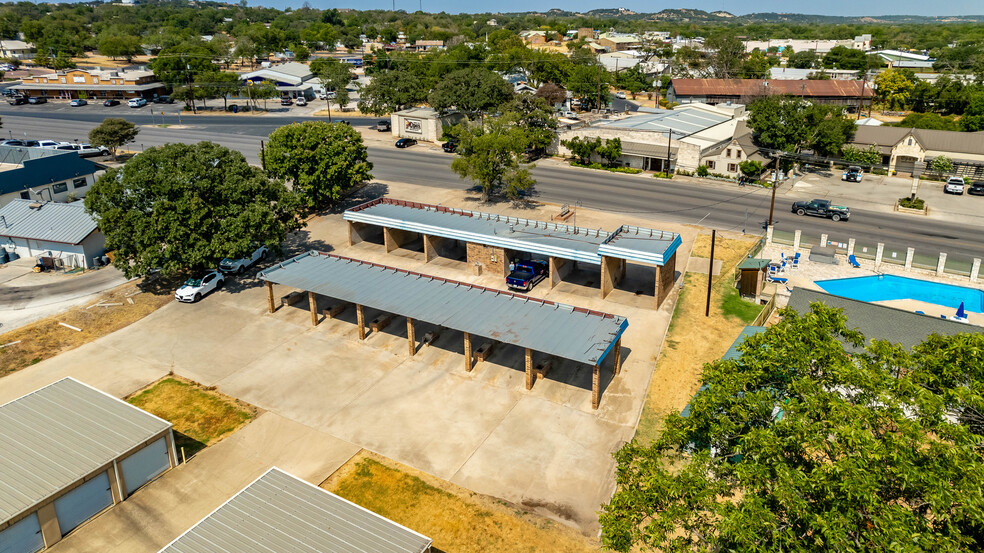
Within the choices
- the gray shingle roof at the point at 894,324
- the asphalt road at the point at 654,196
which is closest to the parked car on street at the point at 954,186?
the asphalt road at the point at 654,196

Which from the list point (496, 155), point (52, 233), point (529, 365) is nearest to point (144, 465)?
point (529, 365)

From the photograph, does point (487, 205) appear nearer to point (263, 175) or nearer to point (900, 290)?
point (263, 175)

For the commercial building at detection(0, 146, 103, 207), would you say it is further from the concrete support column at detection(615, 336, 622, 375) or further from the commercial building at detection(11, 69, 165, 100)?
the commercial building at detection(11, 69, 165, 100)

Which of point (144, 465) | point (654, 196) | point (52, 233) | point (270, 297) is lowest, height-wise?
point (144, 465)

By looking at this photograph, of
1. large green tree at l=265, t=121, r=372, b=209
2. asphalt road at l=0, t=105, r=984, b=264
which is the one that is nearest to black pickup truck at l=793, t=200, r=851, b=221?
asphalt road at l=0, t=105, r=984, b=264

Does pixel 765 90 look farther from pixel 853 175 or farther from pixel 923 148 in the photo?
pixel 853 175

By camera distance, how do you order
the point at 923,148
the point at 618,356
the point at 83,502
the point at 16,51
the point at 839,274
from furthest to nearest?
the point at 16,51 < the point at 923,148 < the point at 839,274 < the point at 618,356 < the point at 83,502

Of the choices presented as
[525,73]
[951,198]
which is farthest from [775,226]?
[525,73]

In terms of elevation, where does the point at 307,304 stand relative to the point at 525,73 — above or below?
below
